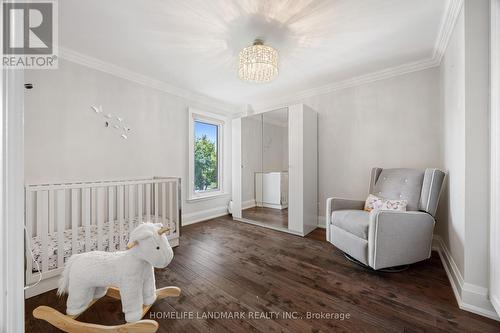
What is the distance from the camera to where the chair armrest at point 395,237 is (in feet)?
5.70

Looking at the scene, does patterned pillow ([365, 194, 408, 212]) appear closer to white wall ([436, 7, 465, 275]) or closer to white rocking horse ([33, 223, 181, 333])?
white wall ([436, 7, 465, 275])

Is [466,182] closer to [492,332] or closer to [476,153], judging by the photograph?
[476,153]

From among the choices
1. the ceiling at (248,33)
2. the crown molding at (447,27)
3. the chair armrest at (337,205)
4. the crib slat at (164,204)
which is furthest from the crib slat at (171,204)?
the crown molding at (447,27)

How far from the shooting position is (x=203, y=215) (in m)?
3.61

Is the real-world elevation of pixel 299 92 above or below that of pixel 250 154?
above

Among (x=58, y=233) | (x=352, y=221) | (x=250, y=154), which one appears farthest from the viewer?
(x=250, y=154)

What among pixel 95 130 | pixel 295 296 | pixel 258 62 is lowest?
pixel 295 296

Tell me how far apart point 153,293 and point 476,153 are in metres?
2.41

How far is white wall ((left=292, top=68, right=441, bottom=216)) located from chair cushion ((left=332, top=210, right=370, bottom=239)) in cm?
90

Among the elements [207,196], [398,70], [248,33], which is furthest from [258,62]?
[207,196]

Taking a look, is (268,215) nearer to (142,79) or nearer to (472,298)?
(472,298)

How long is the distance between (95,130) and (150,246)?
196 centimetres

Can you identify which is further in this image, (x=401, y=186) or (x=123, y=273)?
(x=401, y=186)

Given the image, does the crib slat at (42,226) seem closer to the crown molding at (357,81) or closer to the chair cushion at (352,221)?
the chair cushion at (352,221)
